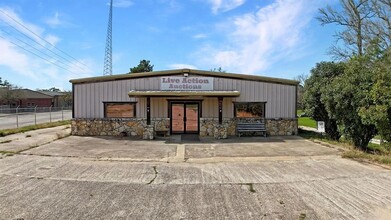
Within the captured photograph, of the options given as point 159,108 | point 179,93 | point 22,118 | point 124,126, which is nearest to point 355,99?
point 179,93

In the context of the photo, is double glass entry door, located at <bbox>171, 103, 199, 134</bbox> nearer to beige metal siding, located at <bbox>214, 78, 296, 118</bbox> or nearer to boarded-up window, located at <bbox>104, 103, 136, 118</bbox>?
beige metal siding, located at <bbox>214, 78, 296, 118</bbox>

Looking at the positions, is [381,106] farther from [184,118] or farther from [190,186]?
[184,118]

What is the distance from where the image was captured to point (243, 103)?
15977 millimetres

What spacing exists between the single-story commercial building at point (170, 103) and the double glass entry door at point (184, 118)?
6 centimetres

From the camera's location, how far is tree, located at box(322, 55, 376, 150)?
10.6 m

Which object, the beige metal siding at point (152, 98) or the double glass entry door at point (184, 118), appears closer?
the beige metal siding at point (152, 98)

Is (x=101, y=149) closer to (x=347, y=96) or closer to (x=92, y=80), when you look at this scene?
(x=92, y=80)

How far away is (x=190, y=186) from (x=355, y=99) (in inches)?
322

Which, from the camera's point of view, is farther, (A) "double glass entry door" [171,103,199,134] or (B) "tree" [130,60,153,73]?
(B) "tree" [130,60,153,73]

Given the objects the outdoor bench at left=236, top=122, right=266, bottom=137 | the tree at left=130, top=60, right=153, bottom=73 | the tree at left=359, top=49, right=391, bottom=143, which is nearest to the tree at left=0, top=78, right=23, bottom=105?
the tree at left=130, top=60, right=153, bottom=73

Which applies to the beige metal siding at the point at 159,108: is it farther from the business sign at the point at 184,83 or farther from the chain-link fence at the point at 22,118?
the chain-link fence at the point at 22,118

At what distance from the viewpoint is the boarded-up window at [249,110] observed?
15992 millimetres

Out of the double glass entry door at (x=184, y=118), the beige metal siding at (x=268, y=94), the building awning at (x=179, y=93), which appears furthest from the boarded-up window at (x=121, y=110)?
the beige metal siding at (x=268, y=94)

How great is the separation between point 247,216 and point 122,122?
12.0 metres
